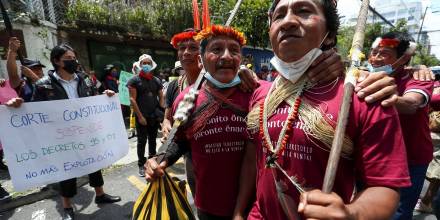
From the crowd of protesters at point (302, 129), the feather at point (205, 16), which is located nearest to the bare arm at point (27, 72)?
the crowd of protesters at point (302, 129)

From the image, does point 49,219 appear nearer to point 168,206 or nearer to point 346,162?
point 168,206

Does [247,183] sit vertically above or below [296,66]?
below

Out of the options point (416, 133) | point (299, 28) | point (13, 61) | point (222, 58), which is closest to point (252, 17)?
point (13, 61)

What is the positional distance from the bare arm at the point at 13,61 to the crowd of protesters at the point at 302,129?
2204 millimetres

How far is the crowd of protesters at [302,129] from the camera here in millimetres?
1018

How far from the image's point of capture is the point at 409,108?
2.16 meters

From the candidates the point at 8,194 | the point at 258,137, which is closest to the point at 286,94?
the point at 258,137

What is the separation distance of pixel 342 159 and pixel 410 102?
141 centimetres

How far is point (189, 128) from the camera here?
2.00 metres

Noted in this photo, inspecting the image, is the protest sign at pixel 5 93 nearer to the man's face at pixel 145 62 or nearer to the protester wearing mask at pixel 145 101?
the protester wearing mask at pixel 145 101

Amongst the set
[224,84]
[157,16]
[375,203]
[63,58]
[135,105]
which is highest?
[157,16]

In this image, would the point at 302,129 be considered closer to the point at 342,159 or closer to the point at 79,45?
the point at 342,159

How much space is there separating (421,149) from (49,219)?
13.9 feet

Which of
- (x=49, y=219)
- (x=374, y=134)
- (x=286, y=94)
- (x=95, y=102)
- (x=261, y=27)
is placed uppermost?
(x=261, y=27)
